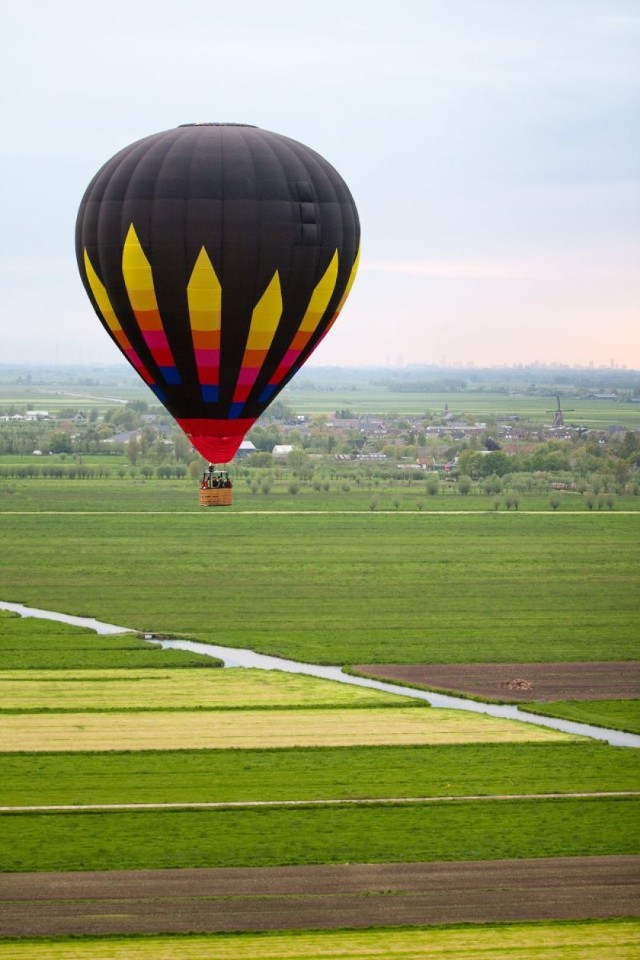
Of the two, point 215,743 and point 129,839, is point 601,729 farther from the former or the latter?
point 129,839

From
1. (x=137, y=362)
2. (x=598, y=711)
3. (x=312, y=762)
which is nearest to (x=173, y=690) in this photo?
(x=312, y=762)

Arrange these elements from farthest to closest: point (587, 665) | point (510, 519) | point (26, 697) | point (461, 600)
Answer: point (510, 519) < point (461, 600) < point (587, 665) < point (26, 697)

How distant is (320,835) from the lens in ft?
99.9

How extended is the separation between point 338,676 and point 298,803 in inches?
440

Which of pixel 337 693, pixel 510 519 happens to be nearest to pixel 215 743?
pixel 337 693

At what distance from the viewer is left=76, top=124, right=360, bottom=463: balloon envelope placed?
3167 cm

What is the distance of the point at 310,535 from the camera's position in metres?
72.6

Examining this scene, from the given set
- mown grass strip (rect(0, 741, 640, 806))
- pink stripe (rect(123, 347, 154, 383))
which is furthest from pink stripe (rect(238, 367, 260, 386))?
mown grass strip (rect(0, 741, 640, 806))

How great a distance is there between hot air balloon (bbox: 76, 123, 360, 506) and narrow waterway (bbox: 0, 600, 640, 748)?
987 centimetres

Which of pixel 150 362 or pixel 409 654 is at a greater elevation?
pixel 150 362

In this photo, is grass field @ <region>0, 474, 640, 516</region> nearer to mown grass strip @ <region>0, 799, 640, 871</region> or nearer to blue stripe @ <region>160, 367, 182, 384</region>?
blue stripe @ <region>160, 367, 182, 384</region>

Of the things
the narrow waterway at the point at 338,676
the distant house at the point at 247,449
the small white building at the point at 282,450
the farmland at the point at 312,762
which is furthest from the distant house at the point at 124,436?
the narrow waterway at the point at 338,676

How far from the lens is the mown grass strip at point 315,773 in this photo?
32.8 metres

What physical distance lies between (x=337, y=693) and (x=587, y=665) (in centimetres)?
706
